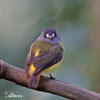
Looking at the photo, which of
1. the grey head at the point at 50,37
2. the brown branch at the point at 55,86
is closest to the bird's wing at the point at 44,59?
the brown branch at the point at 55,86

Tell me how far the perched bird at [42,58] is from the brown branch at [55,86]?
0.23 ft

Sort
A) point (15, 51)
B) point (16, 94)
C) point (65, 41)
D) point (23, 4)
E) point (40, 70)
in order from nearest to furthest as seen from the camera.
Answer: point (40, 70) < point (16, 94) < point (15, 51) < point (65, 41) < point (23, 4)

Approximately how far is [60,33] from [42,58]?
1.61 meters

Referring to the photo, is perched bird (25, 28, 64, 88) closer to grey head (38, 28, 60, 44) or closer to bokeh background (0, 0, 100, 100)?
grey head (38, 28, 60, 44)

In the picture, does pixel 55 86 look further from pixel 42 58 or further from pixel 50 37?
pixel 50 37

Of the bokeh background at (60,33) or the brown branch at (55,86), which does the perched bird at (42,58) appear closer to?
the brown branch at (55,86)

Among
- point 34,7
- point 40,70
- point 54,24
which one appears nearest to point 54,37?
point 40,70

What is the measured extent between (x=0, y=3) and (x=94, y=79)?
1.60 m

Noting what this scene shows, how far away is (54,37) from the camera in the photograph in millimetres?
3840

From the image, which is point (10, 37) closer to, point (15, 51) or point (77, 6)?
point (15, 51)

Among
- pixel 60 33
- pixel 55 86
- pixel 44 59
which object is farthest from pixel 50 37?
pixel 60 33

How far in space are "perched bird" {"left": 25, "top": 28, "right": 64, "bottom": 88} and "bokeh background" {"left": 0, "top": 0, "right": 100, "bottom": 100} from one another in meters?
0.78

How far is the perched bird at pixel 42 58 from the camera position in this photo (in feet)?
10.3

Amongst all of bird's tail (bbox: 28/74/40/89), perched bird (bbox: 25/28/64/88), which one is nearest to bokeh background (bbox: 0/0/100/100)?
perched bird (bbox: 25/28/64/88)
